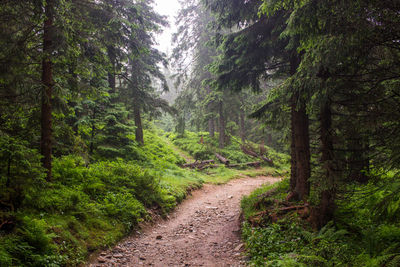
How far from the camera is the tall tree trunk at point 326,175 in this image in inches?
179

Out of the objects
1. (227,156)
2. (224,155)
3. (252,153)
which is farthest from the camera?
(252,153)

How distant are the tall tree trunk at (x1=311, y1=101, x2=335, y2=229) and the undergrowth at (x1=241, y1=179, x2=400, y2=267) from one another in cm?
24

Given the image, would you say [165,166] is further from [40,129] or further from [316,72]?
[316,72]

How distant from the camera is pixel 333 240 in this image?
4.11 meters

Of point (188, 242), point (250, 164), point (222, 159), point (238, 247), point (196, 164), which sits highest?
point (222, 159)

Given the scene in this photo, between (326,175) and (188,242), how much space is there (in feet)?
14.0

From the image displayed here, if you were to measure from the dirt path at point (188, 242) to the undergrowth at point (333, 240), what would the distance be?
64 cm

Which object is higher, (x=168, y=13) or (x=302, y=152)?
(x=168, y=13)

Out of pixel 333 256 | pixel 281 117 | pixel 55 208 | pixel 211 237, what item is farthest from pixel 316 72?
pixel 55 208

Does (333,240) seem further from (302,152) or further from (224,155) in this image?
(224,155)

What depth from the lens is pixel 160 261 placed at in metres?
5.40

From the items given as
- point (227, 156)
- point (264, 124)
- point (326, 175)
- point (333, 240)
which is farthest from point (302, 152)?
point (227, 156)

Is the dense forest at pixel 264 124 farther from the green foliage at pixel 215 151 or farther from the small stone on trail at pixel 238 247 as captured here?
the green foliage at pixel 215 151

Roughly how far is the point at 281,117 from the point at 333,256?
6177 millimetres
